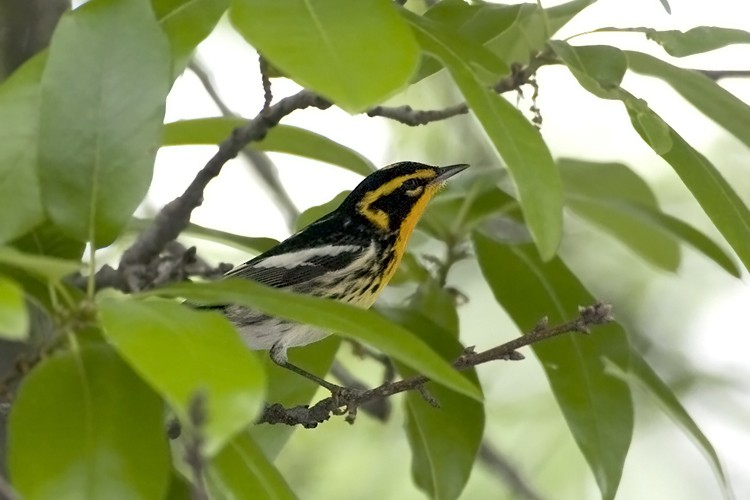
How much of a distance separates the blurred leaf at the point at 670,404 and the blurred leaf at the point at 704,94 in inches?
14.9

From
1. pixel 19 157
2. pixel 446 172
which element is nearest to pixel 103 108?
pixel 19 157

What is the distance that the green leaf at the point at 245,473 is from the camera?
102cm

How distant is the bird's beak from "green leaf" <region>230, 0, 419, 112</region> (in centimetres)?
87

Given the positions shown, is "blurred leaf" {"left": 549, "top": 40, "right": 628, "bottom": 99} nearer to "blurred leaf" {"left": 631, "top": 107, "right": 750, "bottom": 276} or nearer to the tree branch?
"blurred leaf" {"left": 631, "top": 107, "right": 750, "bottom": 276}

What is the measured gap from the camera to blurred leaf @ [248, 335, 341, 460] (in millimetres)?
1518

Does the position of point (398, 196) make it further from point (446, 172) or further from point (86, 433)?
point (86, 433)

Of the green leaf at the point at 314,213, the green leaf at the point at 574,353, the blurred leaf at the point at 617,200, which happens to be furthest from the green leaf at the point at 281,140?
the blurred leaf at the point at 617,200

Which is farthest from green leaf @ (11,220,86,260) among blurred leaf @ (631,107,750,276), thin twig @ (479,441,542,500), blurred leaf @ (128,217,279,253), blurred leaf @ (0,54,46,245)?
thin twig @ (479,441,542,500)

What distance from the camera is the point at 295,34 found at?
0.92 metres

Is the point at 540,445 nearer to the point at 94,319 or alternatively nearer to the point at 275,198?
the point at 275,198

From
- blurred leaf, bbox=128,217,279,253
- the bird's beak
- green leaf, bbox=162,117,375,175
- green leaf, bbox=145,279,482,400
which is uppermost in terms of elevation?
the bird's beak

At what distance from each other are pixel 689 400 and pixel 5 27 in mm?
1865

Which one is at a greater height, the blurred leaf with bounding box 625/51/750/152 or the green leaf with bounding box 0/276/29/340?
the blurred leaf with bounding box 625/51/750/152

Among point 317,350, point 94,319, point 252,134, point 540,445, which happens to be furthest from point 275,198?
point 94,319
